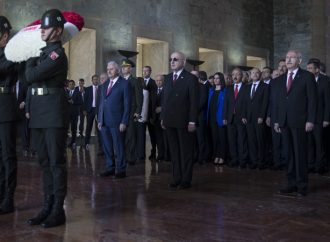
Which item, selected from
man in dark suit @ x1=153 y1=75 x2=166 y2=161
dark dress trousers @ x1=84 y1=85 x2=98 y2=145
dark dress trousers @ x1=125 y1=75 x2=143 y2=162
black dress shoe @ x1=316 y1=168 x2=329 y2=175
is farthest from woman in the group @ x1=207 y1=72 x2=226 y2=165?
dark dress trousers @ x1=84 y1=85 x2=98 y2=145

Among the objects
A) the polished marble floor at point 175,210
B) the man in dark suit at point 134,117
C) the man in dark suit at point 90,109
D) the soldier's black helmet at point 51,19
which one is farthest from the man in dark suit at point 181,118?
the man in dark suit at point 90,109

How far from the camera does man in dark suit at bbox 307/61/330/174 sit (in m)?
7.12

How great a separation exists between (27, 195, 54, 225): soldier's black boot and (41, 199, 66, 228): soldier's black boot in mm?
74

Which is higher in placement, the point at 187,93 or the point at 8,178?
the point at 187,93

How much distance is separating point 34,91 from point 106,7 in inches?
406

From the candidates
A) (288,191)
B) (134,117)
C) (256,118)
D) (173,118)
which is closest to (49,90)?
(173,118)

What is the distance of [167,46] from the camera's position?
1559 centimetres

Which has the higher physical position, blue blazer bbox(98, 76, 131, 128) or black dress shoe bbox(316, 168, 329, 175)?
blue blazer bbox(98, 76, 131, 128)

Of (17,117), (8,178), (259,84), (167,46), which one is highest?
(167,46)

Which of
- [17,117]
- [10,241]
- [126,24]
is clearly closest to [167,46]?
[126,24]

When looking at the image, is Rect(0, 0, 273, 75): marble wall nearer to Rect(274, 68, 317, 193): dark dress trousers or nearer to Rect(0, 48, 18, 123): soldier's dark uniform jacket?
Rect(0, 48, 18, 123): soldier's dark uniform jacket

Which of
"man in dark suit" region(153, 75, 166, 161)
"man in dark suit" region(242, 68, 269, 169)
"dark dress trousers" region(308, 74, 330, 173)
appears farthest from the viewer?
Result: "man in dark suit" region(153, 75, 166, 161)

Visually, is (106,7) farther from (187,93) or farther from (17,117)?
(17,117)

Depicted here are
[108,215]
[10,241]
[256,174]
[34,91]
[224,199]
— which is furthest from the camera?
[256,174]
